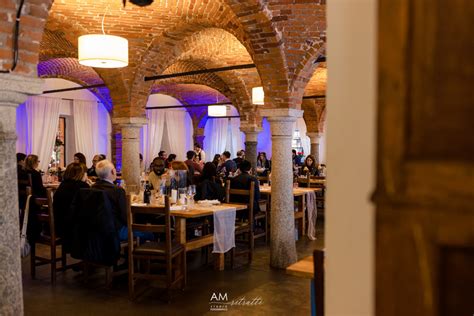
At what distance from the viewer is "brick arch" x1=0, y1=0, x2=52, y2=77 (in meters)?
2.69

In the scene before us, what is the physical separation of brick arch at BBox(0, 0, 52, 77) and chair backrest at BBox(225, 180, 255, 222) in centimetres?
332

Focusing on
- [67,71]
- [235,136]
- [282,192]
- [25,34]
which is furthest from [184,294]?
[235,136]

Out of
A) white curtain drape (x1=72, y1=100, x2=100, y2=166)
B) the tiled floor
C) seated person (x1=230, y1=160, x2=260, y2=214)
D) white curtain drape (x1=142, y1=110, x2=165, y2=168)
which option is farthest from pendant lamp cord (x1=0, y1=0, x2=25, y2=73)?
white curtain drape (x1=142, y1=110, x2=165, y2=168)

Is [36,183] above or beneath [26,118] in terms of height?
beneath

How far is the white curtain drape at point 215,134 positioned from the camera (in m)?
18.9

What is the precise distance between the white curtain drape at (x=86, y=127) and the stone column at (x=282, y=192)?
32.3ft

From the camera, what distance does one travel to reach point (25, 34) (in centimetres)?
281

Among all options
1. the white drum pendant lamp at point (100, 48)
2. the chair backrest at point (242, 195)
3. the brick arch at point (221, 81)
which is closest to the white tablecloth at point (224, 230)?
the chair backrest at point (242, 195)

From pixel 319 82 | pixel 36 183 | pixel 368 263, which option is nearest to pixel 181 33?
pixel 36 183

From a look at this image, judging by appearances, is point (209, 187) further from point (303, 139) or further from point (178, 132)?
point (303, 139)

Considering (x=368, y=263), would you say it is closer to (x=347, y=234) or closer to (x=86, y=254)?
(x=347, y=234)

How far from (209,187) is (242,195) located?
61 cm

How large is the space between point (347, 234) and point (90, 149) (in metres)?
14.1

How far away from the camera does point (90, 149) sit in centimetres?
1436
